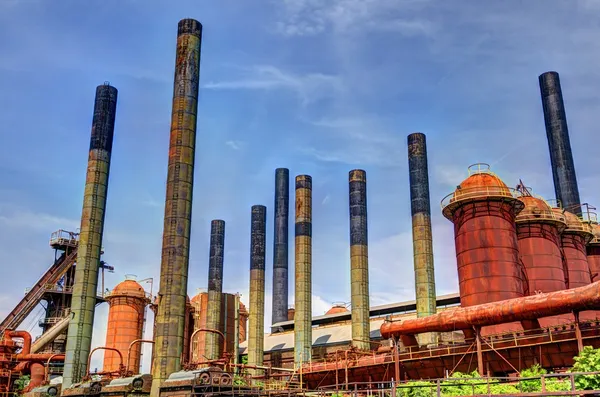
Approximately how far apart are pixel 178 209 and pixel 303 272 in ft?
76.0

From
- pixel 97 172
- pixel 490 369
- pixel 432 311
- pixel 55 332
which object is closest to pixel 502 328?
pixel 490 369

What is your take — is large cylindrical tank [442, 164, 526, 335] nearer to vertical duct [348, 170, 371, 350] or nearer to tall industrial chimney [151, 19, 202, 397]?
vertical duct [348, 170, 371, 350]

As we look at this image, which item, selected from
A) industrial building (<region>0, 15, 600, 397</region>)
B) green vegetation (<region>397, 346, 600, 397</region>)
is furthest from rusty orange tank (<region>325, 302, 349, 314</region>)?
green vegetation (<region>397, 346, 600, 397</region>)

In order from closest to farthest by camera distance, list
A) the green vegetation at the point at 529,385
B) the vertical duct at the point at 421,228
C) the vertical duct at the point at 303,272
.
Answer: the green vegetation at the point at 529,385 < the vertical duct at the point at 421,228 < the vertical duct at the point at 303,272

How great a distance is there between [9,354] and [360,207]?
3174cm

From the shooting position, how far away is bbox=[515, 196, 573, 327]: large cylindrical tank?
36219 mm

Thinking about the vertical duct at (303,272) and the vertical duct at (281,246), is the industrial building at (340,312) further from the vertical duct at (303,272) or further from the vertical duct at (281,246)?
the vertical duct at (281,246)

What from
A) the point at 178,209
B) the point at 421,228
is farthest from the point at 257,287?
the point at 178,209

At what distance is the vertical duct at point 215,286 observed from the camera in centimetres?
5472

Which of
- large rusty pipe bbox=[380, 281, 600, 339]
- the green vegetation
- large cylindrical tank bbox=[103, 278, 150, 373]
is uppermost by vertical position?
large cylindrical tank bbox=[103, 278, 150, 373]

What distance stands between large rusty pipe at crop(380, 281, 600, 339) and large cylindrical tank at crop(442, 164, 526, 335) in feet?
17.3

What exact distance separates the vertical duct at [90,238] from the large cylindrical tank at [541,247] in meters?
28.7

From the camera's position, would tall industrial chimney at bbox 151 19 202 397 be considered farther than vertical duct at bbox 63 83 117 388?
No

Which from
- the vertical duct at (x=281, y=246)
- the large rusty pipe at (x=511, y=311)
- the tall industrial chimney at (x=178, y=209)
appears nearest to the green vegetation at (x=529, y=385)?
the large rusty pipe at (x=511, y=311)
